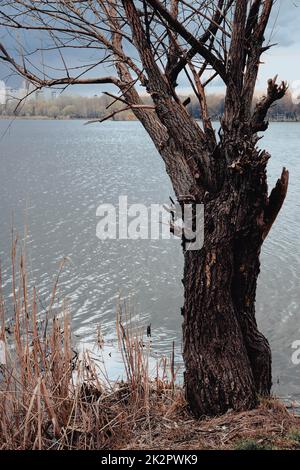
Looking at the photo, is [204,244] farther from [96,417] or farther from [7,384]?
[7,384]

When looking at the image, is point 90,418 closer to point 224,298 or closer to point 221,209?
point 224,298

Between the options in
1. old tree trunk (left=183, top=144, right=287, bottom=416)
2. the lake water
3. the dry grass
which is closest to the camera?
the dry grass

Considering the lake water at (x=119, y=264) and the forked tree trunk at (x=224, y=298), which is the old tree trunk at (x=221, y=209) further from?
the lake water at (x=119, y=264)

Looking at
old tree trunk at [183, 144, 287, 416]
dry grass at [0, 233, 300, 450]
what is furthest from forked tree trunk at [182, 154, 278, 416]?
dry grass at [0, 233, 300, 450]

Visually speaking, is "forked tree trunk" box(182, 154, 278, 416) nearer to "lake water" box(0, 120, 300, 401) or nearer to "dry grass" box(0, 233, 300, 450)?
"dry grass" box(0, 233, 300, 450)

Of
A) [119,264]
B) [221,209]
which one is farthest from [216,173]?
[119,264]

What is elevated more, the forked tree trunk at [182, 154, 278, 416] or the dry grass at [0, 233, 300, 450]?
the forked tree trunk at [182, 154, 278, 416]

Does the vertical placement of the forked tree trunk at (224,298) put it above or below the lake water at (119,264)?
above

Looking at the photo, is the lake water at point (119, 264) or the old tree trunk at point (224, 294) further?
the lake water at point (119, 264)

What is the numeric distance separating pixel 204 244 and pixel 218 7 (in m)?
1.66

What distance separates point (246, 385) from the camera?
3.78 metres

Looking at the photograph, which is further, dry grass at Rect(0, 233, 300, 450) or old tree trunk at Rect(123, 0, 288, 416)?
old tree trunk at Rect(123, 0, 288, 416)

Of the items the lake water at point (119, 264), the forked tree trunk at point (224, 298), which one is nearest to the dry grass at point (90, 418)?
the forked tree trunk at point (224, 298)

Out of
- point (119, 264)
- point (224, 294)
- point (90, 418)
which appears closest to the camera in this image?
point (90, 418)
